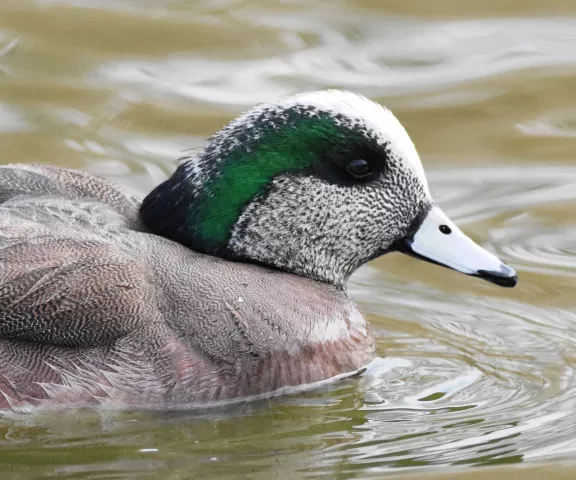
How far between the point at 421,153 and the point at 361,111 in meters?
2.43

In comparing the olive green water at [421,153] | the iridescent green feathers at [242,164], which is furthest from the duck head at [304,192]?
the olive green water at [421,153]

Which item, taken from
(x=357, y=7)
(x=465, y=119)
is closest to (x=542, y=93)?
(x=465, y=119)

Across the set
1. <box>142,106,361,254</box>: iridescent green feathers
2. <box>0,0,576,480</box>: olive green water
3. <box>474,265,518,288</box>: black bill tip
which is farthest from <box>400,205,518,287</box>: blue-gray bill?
<box>142,106,361,254</box>: iridescent green feathers

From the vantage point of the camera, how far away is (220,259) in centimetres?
641

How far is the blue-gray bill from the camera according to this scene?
650 cm

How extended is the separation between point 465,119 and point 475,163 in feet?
1.94

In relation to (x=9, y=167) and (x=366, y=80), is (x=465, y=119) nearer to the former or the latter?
(x=366, y=80)

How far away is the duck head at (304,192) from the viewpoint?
6445 mm

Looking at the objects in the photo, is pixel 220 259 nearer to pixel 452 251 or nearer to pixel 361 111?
pixel 361 111

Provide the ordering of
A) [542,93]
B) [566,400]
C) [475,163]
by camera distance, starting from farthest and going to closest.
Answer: [542,93], [475,163], [566,400]

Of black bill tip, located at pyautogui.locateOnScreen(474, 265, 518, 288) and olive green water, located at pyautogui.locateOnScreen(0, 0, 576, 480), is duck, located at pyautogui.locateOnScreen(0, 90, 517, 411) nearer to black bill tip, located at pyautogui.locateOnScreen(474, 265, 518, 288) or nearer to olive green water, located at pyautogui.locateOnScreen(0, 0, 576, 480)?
black bill tip, located at pyautogui.locateOnScreen(474, 265, 518, 288)

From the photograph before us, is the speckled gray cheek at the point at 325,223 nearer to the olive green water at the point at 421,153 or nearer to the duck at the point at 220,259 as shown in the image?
the duck at the point at 220,259

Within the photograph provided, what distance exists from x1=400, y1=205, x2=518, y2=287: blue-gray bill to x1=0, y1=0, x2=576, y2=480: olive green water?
444 mm

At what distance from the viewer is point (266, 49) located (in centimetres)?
997
